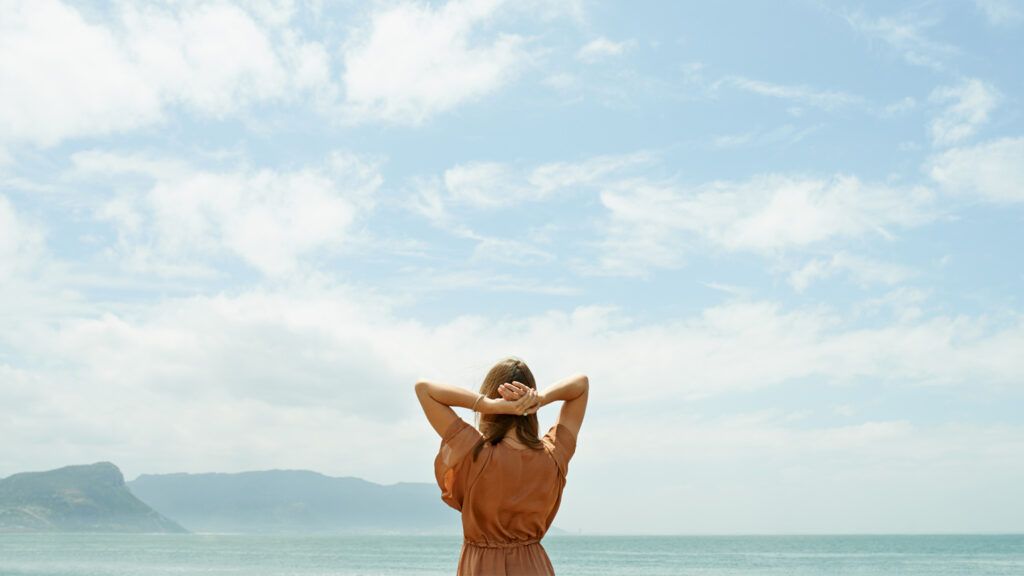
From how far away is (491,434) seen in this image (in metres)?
3.12

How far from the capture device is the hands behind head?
3012 mm

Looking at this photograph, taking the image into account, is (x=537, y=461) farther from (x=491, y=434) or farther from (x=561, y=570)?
(x=561, y=570)

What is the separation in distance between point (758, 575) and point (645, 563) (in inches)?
463

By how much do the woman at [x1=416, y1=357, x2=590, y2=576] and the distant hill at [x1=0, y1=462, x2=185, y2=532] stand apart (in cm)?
18668

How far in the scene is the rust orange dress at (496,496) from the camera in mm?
3068

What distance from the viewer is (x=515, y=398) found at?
3016 millimetres

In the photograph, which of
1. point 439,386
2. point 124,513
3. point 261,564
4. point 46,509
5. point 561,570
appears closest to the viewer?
point 439,386

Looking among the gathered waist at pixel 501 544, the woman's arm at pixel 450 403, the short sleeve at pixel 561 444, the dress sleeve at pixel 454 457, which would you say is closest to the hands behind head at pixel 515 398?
the woman's arm at pixel 450 403

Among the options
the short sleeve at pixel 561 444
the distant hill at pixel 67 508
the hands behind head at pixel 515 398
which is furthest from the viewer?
the distant hill at pixel 67 508

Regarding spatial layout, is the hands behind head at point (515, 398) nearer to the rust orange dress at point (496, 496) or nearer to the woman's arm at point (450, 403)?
the woman's arm at point (450, 403)

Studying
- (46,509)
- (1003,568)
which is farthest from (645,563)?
(46,509)

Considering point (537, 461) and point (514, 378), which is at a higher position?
point (514, 378)

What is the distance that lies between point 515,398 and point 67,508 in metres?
203

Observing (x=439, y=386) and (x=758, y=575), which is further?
(x=758, y=575)
